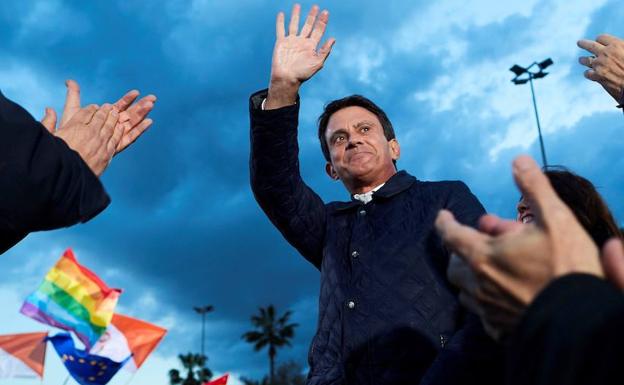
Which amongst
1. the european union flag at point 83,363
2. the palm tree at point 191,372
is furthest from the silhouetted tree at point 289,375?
the european union flag at point 83,363

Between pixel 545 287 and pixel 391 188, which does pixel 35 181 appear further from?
pixel 391 188

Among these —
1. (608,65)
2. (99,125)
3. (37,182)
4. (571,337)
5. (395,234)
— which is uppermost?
(608,65)

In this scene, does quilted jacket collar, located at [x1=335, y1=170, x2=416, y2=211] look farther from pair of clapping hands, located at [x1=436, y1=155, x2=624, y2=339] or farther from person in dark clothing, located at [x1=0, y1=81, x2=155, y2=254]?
pair of clapping hands, located at [x1=436, y1=155, x2=624, y2=339]

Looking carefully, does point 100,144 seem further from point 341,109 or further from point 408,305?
point 341,109

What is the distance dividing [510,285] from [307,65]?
2546mm


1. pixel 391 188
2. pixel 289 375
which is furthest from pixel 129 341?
pixel 289 375

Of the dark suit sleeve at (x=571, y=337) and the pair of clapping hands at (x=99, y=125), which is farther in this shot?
the pair of clapping hands at (x=99, y=125)

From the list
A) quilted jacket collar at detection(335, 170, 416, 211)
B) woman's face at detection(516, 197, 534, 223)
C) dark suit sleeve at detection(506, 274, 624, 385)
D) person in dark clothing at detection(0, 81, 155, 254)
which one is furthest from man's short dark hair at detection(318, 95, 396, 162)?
dark suit sleeve at detection(506, 274, 624, 385)

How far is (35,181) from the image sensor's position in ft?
7.25

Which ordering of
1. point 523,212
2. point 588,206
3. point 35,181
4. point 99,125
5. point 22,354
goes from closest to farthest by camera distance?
point 35,181
point 588,206
point 99,125
point 523,212
point 22,354

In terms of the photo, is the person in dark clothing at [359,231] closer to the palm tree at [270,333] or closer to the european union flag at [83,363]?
the european union flag at [83,363]

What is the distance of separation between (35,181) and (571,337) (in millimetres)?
1614

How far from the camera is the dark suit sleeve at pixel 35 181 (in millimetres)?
2195

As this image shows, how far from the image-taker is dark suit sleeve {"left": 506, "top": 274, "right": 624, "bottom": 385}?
1201 millimetres
